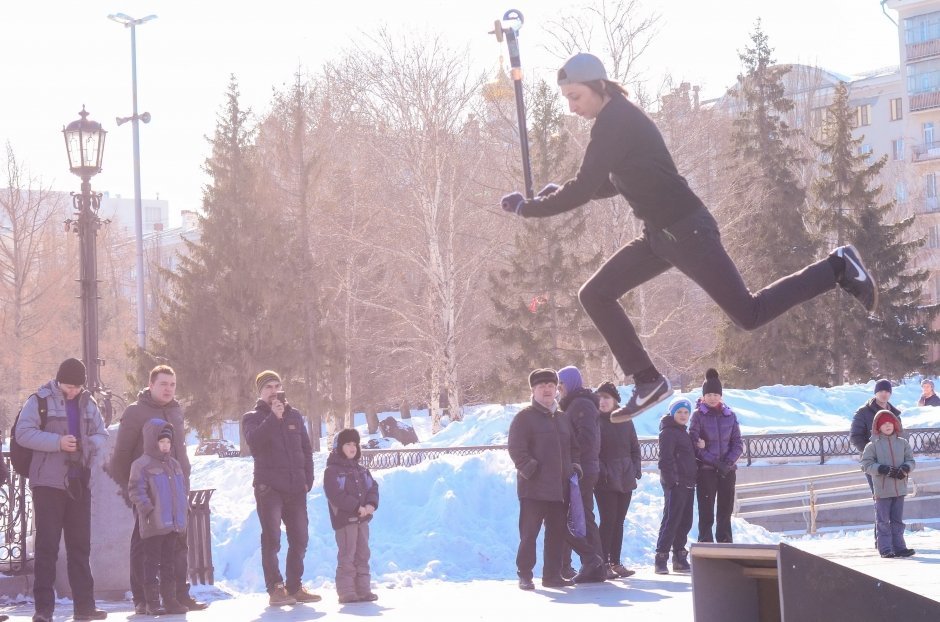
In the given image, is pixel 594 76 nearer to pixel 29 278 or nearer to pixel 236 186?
pixel 236 186

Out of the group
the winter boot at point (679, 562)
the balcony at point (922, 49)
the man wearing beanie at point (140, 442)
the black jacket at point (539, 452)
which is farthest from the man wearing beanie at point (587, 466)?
the balcony at point (922, 49)

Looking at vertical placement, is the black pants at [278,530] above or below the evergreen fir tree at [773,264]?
below

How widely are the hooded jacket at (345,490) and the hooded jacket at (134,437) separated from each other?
1.64 m

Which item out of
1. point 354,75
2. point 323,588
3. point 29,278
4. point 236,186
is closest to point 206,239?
point 236,186

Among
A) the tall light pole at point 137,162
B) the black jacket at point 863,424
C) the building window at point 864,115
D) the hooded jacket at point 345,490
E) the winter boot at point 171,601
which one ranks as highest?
the building window at point 864,115

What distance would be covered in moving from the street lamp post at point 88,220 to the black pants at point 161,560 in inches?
191

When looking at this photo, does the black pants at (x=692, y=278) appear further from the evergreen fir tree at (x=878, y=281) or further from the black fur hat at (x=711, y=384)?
the evergreen fir tree at (x=878, y=281)

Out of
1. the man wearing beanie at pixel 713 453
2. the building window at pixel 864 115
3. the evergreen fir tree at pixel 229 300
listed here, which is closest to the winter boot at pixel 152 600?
the man wearing beanie at pixel 713 453

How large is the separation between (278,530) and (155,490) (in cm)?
169

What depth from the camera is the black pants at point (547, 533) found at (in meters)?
12.9

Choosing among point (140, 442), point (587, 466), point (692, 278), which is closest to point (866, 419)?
point (587, 466)

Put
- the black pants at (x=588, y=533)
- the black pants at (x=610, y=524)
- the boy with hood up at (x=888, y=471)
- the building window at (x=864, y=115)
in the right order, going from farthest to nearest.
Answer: the building window at (x=864, y=115) → the black pants at (x=610, y=524) → the boy with hood up at (x=888, y=471) → the black pants at (x=588, y=533)

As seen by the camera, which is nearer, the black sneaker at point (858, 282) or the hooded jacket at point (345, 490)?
the black sneaker at point (858, 282)

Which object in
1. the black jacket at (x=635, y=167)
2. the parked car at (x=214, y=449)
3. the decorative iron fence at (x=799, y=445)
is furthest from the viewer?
the parked car at (x=214, y=449)
